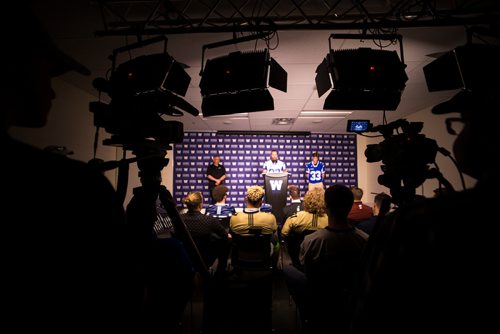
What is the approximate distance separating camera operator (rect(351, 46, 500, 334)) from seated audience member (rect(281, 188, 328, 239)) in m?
1.64

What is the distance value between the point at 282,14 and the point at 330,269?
2.25 metres

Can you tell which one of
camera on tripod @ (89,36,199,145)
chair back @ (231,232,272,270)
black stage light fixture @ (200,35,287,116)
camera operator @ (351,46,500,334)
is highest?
black stage light fixture @ (200,35,287,116)

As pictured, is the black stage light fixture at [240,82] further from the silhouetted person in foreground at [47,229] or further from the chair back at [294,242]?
the silhouetted person in foreground at [47,229]

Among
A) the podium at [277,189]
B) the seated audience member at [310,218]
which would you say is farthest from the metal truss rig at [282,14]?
the podium at [277,189]

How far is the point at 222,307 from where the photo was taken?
6.45 ft

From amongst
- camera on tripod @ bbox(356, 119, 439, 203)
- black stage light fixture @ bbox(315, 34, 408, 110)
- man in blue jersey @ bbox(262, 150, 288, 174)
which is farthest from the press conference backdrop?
camera on tripod @ bbox(356, 119, 439, 203)

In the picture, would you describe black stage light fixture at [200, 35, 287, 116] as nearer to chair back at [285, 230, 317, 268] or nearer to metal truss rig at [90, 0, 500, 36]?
metal truss rig at [90, 0, 500, 36]

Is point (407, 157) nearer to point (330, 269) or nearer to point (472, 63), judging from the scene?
point (330, 269)

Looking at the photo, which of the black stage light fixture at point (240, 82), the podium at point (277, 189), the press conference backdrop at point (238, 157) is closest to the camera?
the black stage light fixture at point (240, 82)

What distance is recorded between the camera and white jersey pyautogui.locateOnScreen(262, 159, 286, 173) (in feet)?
21.9

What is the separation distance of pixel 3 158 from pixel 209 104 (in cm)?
192

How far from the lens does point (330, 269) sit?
1.37m

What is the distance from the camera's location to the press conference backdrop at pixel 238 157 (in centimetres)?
728

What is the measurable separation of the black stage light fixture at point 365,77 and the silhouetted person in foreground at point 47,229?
6.61 feet
